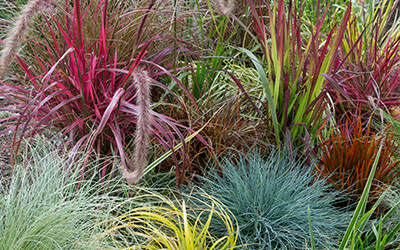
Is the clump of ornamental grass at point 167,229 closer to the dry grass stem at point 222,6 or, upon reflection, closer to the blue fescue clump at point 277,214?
the blue fescue clump at point 277,214

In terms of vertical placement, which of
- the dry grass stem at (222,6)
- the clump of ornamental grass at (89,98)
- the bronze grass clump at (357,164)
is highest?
the dry grass stem at (222,6)

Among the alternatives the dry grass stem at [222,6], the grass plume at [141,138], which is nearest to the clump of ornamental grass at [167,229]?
the grass plume at [141,138]

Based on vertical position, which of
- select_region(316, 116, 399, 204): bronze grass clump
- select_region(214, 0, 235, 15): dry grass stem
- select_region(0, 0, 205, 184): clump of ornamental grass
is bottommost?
select_region(316, 116, 399, 204): bronze grass clump

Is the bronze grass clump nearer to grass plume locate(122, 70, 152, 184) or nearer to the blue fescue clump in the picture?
the blue fescue clump

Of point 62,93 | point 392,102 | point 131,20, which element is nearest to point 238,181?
point 62,93

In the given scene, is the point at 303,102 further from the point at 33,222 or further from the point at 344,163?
the point at 33,222

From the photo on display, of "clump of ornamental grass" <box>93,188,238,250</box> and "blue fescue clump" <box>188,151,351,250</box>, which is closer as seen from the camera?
"clump of ornamental grass" <box>93,188,238,250</box>

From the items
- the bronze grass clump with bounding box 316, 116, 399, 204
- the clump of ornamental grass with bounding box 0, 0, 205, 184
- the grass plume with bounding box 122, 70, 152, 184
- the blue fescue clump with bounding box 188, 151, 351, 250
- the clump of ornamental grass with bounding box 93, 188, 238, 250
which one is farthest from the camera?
the bronze grass clump with bounding box 316, 116, 399, 204

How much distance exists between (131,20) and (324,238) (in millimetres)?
1803

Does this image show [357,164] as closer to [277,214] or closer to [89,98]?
[277,214]

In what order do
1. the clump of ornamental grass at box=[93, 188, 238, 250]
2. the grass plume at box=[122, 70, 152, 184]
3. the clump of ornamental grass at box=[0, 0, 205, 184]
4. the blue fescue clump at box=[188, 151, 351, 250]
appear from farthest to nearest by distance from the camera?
the clump of ornamental grass at box=[0, 0, 205, 184], the blue fescue clump at box=[188, 151, 351, 250], the clump of ornamental grass at box=[93, 188, 238, 250], the grass plume at box=[122, 70, 152, 184]

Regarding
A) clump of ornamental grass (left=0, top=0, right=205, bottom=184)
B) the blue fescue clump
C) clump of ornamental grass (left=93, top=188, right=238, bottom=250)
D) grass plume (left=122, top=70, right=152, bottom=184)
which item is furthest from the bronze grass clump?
grass plume (left=122, top=70, right=152, bottom=184)

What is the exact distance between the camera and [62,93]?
2.21 m

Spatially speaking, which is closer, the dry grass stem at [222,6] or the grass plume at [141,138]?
the grass plume at [141,138]
